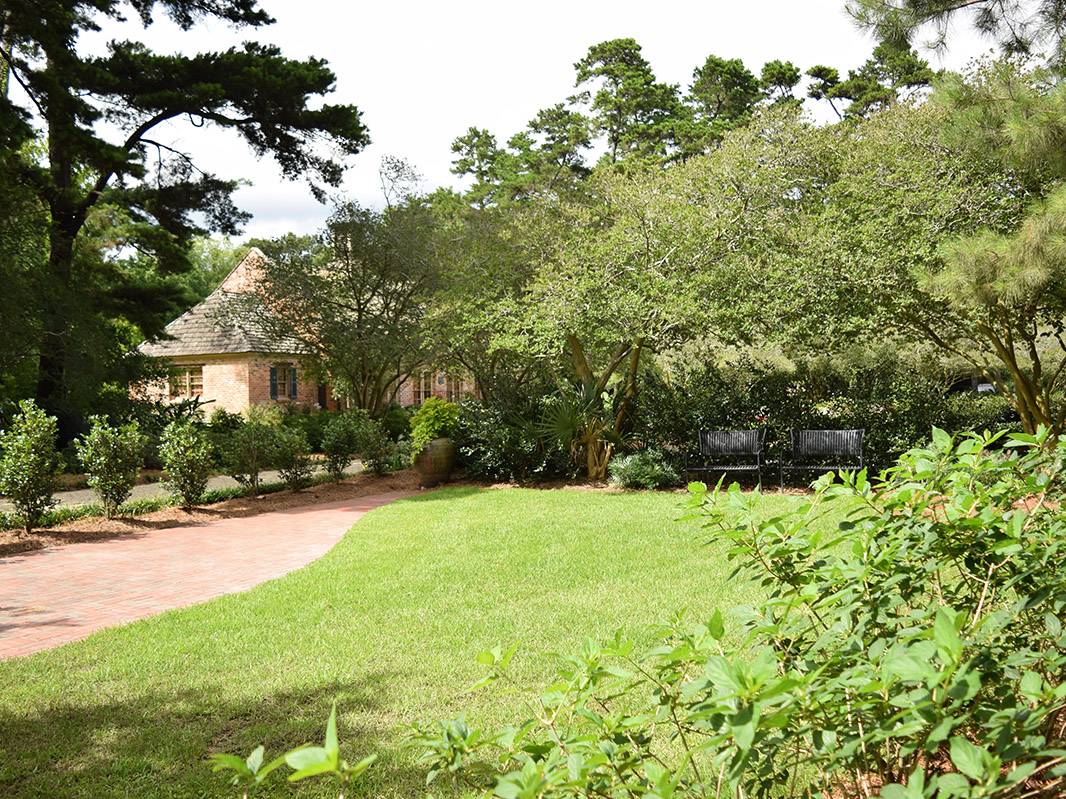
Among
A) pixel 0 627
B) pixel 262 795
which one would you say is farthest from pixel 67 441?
pixel 262 795

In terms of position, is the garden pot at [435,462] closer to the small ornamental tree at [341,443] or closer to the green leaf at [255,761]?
the small ornamental tree at [341,443]

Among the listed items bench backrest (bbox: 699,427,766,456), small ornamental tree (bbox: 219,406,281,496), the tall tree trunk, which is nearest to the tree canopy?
the tall tree trunk

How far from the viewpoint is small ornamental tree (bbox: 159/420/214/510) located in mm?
11773

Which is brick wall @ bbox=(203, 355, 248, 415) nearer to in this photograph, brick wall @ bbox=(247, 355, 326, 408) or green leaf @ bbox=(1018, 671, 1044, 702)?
brick wall @ bbox=(247, 355, 326, 408)

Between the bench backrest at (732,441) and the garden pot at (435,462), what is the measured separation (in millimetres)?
5011

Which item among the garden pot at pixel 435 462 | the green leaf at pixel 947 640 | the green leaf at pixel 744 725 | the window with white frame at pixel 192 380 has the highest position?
the window with white frame at pixel 192 380

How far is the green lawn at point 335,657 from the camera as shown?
11.6ft

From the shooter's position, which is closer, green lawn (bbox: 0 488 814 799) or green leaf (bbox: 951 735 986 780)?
green leaf (bbox: 951 735 986 780)

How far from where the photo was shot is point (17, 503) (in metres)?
10.0

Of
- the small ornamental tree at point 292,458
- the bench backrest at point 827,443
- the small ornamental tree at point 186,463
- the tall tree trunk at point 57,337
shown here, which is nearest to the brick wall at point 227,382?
the tall tree trunk at point 57,337

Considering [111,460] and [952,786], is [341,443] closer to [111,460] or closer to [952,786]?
[111,460]

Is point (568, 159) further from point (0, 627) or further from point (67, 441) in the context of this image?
point (0, 627)

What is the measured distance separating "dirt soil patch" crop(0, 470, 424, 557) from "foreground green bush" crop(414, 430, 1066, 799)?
→ 978 cm

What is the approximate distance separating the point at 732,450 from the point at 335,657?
9038 mm
